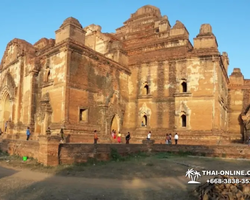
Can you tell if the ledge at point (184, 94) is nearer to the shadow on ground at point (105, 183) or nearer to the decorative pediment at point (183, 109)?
the decorative pediment at point (183, 109)

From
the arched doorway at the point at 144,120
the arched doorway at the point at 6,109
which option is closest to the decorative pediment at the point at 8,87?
the arched doorway at the point at 6,109

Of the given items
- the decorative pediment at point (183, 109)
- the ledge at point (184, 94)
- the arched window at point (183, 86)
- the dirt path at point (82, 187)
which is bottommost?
the dirt path at point (82, 187)

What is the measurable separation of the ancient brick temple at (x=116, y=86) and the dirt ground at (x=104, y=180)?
5.23 m

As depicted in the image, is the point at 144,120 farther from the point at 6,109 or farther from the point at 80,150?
the point at 6,109

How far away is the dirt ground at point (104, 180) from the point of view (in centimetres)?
859

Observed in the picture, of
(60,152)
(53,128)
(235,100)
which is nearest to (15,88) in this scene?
(53,128)

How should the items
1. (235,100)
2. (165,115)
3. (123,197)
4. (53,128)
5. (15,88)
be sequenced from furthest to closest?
(235,100)
(15,88)
(165,115)
(53,128)
(123,197)

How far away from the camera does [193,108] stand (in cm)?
2119

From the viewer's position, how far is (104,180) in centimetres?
1086

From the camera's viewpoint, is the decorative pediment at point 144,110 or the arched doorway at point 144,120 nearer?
the decorative pediment at point 144,110

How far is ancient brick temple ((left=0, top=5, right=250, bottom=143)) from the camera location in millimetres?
19016

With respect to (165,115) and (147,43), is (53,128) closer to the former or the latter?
(165,115)

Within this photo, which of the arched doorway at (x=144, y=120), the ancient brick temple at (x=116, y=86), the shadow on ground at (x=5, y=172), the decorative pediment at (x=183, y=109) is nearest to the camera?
the shadow on ground at (x=5, y=172)

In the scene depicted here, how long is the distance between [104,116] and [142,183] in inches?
424
